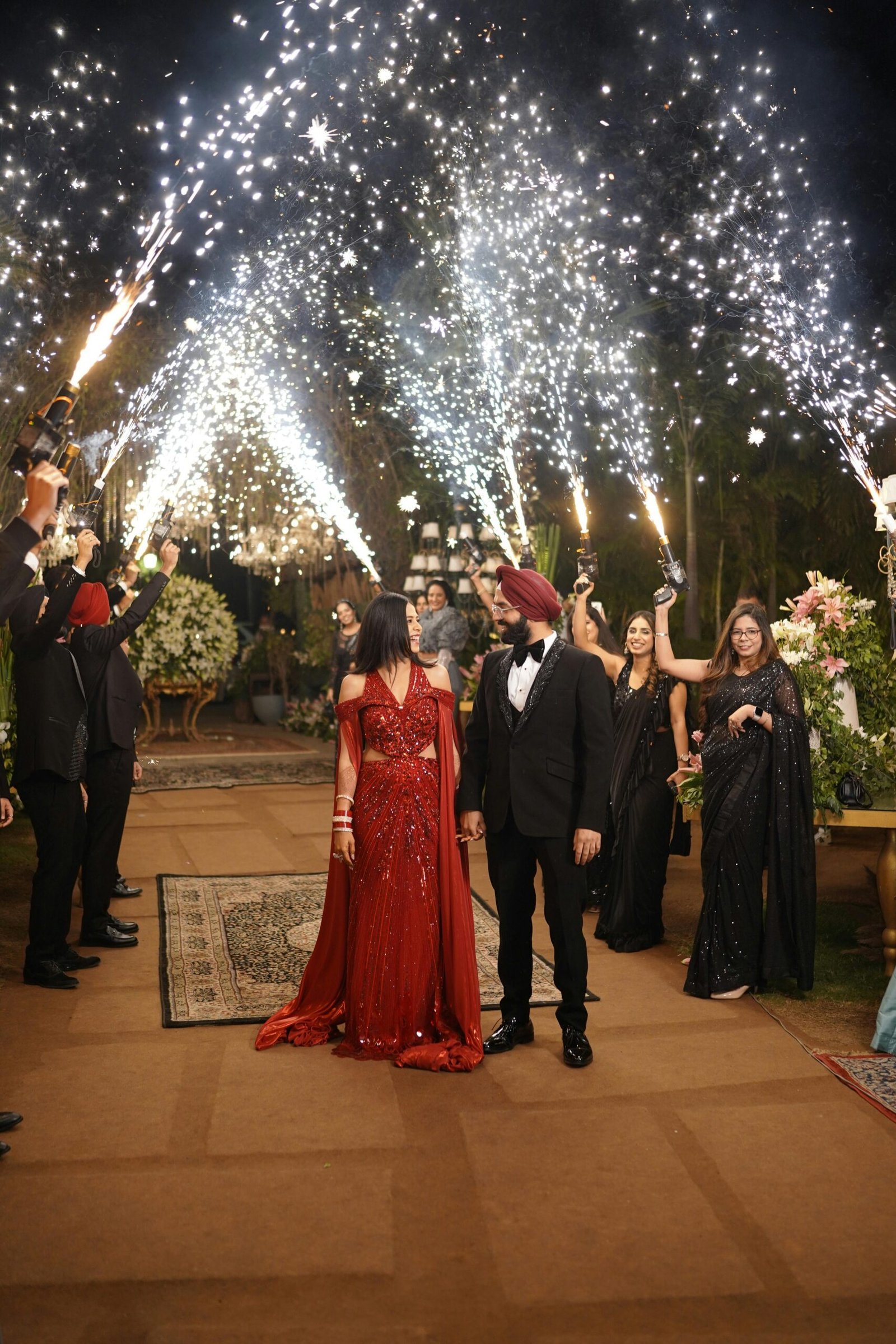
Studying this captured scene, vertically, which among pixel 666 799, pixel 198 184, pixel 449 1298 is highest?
pixel 198 184

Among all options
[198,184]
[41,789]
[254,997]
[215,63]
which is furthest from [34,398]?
[254,997]

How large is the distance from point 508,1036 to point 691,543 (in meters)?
11.8

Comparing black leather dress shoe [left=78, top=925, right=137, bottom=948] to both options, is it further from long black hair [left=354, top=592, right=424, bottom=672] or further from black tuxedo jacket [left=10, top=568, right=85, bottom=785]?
long black hair [left=354, top=592, right=424, bottom=672]

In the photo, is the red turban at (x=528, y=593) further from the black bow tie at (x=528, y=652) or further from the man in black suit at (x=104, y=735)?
the man in black suit at (x=104, y=735)

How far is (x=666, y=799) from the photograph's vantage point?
5.61m

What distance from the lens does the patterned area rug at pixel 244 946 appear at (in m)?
4.62

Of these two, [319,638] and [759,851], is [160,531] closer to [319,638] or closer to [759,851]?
[759,851]

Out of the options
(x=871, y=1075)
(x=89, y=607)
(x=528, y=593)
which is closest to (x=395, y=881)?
(x=528, y=593)

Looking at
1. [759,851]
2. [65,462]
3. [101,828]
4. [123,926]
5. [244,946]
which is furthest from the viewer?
[123,926]

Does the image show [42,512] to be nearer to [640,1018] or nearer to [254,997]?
[254,997]

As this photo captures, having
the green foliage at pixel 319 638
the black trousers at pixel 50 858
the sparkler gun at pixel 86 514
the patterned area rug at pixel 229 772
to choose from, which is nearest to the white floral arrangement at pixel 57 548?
the patterned area rug at pixel 229 772

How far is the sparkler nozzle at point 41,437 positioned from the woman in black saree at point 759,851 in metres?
2.92

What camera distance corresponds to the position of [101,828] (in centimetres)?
555

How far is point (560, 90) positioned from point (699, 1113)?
10.8 metres
